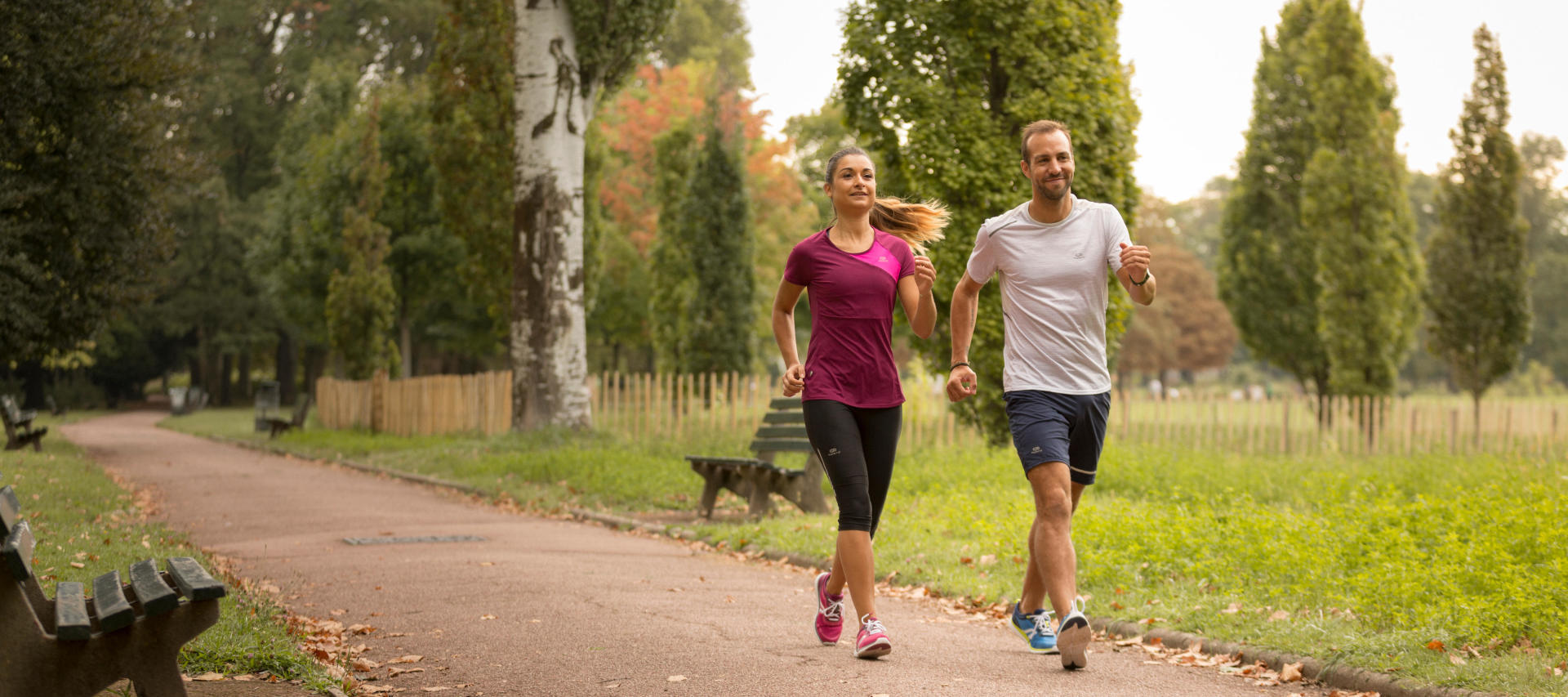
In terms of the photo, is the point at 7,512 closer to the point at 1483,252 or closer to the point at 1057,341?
the point at 1057,341

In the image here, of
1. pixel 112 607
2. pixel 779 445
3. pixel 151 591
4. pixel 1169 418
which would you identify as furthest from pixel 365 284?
pixel 112 607

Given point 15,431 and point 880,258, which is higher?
point 880,258

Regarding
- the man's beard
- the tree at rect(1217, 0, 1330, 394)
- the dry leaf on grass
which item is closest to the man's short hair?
the man's beard

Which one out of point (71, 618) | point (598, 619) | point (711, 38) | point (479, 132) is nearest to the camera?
point (71, 618)

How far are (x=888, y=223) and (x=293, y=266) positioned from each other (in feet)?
112

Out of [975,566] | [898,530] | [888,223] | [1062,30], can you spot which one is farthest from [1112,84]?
[888,223]

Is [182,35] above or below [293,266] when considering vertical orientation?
above

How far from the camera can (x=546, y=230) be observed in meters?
18.3

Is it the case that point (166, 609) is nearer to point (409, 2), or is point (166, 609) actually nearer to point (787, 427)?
point (787, 427)

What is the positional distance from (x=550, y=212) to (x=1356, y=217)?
17321 millimetres

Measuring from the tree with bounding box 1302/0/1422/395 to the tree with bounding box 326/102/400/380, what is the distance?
21.5m

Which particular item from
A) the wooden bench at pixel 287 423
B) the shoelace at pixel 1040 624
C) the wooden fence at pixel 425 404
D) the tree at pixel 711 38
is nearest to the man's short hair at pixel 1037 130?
the shoelace at pixel 1040 624

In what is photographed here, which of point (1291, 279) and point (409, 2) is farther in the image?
point (409, 2)

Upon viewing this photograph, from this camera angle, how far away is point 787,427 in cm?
1182
